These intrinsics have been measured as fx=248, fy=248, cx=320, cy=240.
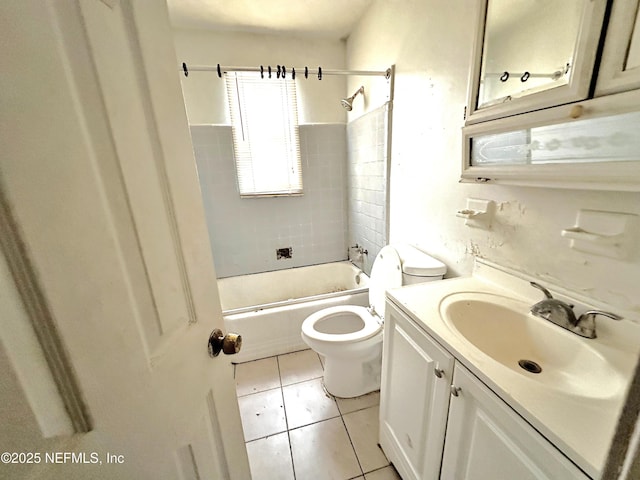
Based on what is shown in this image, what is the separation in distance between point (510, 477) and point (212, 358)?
736mm

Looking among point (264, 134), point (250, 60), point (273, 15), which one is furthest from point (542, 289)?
point (250, 60)

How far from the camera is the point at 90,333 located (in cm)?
30

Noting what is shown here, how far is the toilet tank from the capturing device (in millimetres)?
1251

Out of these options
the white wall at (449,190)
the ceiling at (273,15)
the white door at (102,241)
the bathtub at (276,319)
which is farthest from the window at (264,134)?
the white door at (102,241)

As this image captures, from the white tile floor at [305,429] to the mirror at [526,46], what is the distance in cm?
163

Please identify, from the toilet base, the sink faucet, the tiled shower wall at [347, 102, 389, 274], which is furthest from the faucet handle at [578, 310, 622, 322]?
the tiled shower wall at [347, 102, 389, 274]

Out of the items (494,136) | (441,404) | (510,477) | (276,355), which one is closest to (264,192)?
(276,355)

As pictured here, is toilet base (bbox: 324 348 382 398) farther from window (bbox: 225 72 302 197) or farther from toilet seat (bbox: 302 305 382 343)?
window (bbox: 225 72 302 197)

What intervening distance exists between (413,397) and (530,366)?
39 centimetres

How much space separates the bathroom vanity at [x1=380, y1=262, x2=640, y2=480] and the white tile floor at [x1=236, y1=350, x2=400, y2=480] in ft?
0.59

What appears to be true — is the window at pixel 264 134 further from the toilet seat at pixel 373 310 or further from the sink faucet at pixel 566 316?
the sink faucet at pixel 566 316

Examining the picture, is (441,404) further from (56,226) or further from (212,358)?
(56,226)

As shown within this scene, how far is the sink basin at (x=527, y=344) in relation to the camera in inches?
25.5

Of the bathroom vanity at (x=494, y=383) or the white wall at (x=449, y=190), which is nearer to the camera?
the bathroom vanity at (x=494, y=383)
